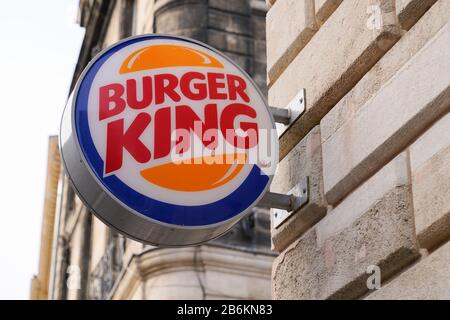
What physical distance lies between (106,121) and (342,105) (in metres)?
1.17

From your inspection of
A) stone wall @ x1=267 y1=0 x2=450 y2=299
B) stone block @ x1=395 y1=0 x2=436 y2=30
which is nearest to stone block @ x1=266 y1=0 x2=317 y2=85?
stone wall @ x1=267 y1=0 x2=450 y2=299

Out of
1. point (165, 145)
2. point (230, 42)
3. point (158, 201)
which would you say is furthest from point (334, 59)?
point (230, 42)

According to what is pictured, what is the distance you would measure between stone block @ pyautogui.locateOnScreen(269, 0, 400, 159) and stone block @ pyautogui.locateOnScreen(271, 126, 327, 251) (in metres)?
0.09

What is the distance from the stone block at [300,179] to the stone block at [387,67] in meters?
0.13

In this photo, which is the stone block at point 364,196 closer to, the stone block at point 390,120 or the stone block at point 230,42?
the stone block at point 390,120

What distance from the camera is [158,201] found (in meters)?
5.04

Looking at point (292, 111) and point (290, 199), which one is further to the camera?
point (292, 111)

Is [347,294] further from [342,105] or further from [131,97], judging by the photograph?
[131,97]

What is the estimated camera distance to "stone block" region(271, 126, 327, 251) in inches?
218

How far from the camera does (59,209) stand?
83.8ft

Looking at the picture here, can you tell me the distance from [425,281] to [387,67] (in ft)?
3.65

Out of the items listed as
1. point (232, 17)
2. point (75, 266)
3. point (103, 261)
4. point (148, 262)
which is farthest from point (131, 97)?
point (75, 266)

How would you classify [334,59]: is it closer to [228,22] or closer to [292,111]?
[292,111]

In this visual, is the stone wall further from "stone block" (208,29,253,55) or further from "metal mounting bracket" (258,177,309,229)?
"stone block" (208,29,253,55)
